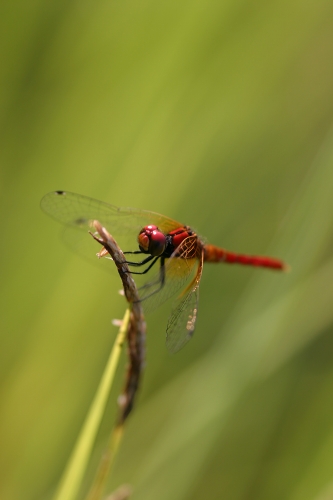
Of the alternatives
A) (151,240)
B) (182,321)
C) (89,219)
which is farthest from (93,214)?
(182,321)

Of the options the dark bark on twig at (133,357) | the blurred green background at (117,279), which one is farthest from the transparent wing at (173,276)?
the dark bark on twig at (133,357)

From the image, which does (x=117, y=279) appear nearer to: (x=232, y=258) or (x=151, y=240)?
(x=151, y=240)

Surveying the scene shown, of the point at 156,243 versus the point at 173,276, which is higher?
the point at 156,243

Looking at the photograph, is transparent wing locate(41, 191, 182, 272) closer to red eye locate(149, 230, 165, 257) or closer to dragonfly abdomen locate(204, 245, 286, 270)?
red eye locate(149, 230, 165, 257)

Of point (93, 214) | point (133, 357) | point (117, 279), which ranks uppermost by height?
point (93, 214)

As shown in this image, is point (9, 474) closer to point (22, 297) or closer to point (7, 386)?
point (7, 386)

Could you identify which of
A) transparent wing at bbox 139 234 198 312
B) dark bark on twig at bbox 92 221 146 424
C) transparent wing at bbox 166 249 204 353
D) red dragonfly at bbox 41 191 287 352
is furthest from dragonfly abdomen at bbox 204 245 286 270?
dark bark on twig at bbox 92 221 146 424
